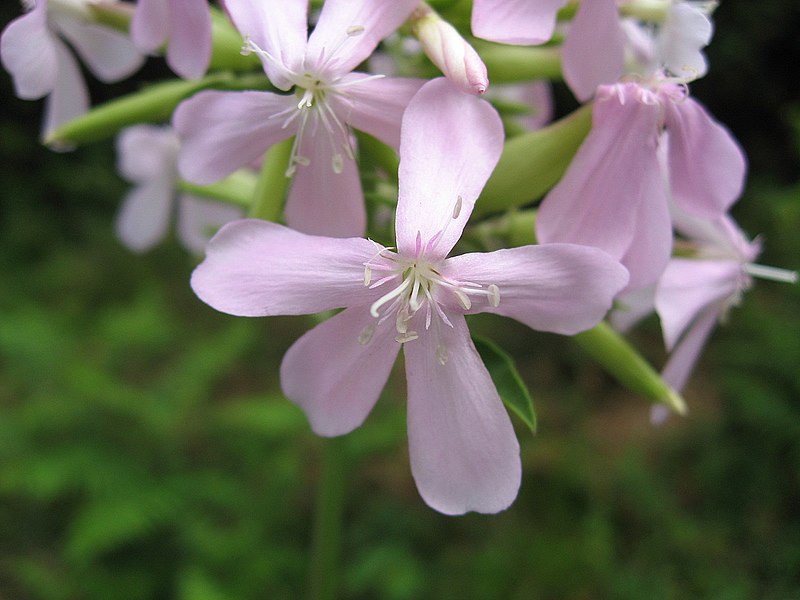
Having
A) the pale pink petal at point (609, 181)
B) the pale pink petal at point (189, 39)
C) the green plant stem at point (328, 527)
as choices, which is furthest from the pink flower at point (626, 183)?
the green plant stem at point (328, 527)

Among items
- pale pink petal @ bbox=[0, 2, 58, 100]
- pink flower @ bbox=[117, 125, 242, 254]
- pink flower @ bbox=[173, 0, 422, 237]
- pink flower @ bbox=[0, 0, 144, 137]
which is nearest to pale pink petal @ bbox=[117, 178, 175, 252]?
pink flower @ bbox=[117, 125, 242, 254]

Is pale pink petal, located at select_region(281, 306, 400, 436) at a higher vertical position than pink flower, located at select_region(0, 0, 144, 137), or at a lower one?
lower

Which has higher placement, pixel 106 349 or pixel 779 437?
pixel 106 349

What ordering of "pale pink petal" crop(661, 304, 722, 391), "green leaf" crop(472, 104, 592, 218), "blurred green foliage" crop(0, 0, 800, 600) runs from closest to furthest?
"green leaf" crop(472, 104, 592, 218), "pale pink petal" crop(661, 304, 722, 391), "blurred green foliage" crop(0, 0, 800, 600)

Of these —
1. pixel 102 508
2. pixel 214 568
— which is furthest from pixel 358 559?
pixel 102 508

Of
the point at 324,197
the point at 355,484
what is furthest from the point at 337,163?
the point at 355,484

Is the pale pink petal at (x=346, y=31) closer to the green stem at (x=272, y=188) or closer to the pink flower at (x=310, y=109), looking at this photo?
the pink flower at (x=310, y=109)

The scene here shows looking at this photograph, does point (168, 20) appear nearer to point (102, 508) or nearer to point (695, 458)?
point (102, 508)

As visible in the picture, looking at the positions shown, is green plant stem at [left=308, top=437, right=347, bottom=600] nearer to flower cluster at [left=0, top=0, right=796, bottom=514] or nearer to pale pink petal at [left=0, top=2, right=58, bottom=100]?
flower cluster at [left=0, top=0, right=796, bottom=514]
